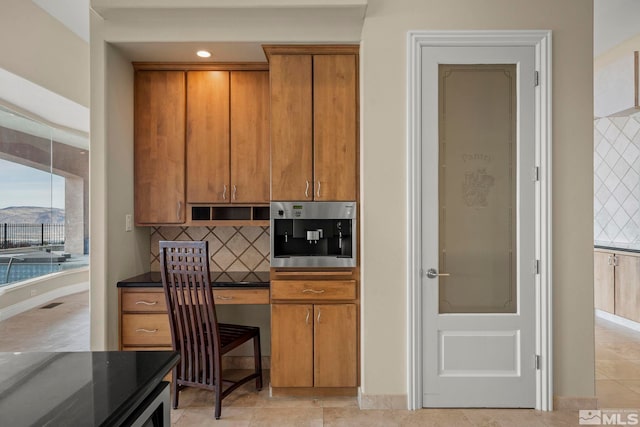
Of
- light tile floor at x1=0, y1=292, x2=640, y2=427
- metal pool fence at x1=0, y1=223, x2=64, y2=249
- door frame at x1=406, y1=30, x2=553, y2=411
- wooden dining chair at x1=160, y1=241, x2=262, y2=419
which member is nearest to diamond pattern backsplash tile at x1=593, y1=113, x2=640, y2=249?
light tile floor at x1=0, y1=292, x2=640, y2=427

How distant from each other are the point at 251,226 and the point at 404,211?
1375 mm

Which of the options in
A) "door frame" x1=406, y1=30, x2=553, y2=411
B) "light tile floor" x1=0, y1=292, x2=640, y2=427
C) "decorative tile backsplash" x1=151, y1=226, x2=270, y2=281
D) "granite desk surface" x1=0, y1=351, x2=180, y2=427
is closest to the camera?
Answer: "granite desk surface" x1=0, y1=351, x2=180, y2=427

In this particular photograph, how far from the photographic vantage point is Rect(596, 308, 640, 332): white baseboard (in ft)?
14.8

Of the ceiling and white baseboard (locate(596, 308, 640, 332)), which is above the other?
the ceiling

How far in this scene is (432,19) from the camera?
271 cm

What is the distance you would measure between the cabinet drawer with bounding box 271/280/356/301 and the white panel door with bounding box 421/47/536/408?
53cm

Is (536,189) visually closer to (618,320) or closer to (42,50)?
(618,320)

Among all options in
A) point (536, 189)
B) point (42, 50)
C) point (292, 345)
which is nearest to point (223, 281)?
point (292, 345)

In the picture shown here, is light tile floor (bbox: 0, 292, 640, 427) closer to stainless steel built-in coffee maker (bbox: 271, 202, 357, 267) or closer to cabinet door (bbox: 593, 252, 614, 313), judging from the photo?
stainless steel built-in coffee maker (bbox: 271, 202, 357, 267)

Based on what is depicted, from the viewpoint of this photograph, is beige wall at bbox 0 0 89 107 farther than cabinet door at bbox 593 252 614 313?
No

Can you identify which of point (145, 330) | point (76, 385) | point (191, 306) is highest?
point (76, 385)

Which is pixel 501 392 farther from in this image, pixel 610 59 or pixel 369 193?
pixel 610 59

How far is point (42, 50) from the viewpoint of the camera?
13.1ft

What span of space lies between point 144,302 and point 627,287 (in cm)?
504
